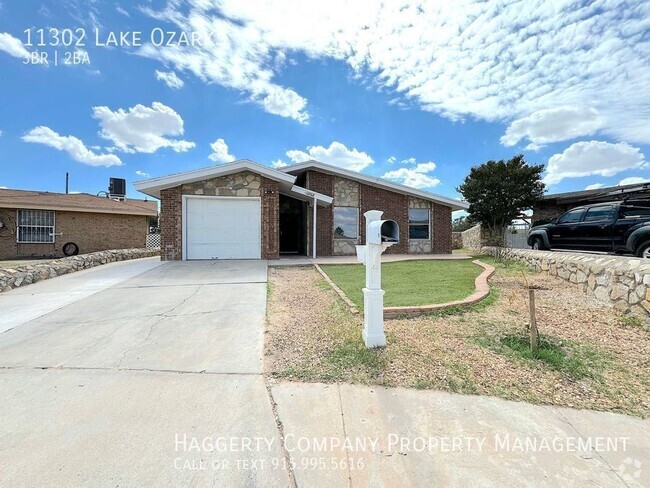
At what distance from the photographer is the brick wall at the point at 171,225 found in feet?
37.0

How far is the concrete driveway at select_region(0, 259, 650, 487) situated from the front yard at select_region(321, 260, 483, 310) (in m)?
2.48

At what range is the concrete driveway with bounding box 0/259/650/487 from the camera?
1.90 m

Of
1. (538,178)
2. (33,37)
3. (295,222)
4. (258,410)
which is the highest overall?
(33,37)

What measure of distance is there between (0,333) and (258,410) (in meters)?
4.28

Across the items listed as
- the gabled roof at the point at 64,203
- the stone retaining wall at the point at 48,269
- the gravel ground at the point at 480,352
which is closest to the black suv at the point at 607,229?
the gravel ground at the point at 480,352

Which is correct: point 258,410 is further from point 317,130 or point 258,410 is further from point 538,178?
point 538,178

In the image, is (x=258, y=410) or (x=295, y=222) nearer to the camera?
(x=258, y=410)

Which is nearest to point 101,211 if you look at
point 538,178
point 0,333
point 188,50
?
point 188,50

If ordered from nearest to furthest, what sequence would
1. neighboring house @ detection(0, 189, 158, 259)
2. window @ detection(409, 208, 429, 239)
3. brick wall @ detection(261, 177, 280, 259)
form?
brick wall @ detection(261, 177, 280, 259) < neighboring house @ detection(0, 189, 158, 259) < window @ detection(409, 208, 429, 239)

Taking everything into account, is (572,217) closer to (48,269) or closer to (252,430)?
(252,430)

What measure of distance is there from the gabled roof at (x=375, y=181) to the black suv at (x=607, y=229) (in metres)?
5.60

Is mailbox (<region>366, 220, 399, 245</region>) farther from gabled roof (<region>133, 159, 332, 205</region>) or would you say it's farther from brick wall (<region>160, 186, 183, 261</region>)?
brick wall (<region>160, 186, 183, 261</region>)

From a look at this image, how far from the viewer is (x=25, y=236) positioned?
15.6m

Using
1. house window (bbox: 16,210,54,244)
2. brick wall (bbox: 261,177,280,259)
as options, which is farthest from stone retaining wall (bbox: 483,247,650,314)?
house window (bbox: 16,210,54,244)
